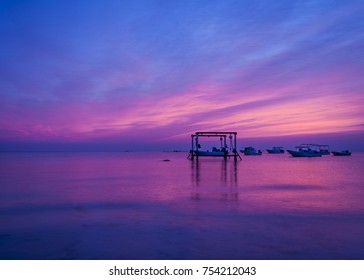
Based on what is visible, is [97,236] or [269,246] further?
[97,236]

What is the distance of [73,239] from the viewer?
29.5ft

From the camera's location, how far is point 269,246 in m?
8.30

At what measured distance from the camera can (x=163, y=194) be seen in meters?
18.3
